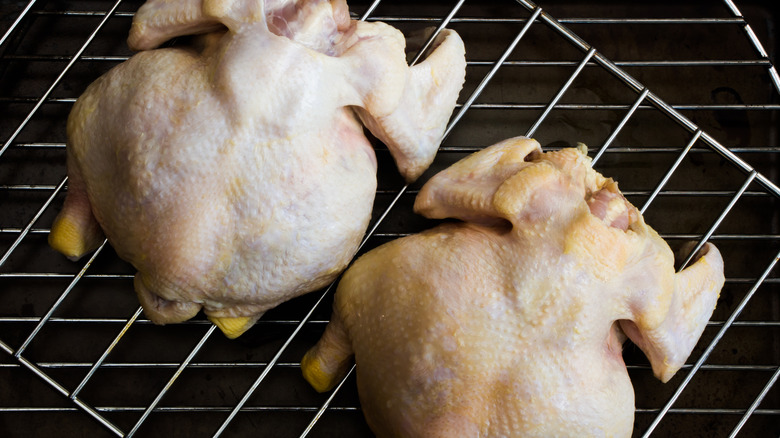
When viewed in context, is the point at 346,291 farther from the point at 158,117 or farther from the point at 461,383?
the point at 158,117

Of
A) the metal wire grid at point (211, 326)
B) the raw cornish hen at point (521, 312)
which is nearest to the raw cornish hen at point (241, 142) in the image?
the raw cornish hen at point (521, 312)

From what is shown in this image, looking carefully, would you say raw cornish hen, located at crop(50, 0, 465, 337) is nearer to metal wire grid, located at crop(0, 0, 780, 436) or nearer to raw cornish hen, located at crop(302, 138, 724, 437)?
raw cornish hen, located at crop(302, 138, 724, 437)

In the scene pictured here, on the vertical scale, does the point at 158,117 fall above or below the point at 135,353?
above

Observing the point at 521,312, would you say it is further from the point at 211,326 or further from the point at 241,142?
the point at 211,326

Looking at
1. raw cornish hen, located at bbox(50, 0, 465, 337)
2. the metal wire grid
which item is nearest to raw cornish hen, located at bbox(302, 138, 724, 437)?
raw cornish hen, located at bbox(50, 0, 465, 337)

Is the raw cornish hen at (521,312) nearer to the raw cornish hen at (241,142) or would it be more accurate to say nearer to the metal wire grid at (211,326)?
the raw cornish hen at (241,142)

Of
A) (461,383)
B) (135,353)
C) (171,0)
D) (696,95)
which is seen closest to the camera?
(461,383)

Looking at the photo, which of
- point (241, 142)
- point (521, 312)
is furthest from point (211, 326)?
point (521, 312)

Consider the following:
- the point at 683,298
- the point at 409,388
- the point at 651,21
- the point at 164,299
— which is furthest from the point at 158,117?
the point at 651,21
